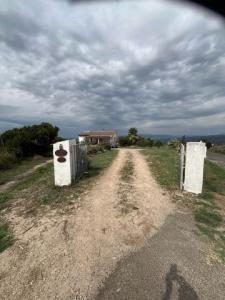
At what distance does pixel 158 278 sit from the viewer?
8.91 feet

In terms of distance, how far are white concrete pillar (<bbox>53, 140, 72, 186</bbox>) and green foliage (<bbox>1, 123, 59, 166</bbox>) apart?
799 centimetres

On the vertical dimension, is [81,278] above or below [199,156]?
below

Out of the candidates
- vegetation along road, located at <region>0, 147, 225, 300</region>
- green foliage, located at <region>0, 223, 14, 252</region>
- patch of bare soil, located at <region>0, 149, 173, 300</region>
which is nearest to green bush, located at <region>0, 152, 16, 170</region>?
vegetation along road, located at <region>0, 147, 225, 300</region>

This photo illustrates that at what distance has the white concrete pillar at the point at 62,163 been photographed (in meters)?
7.26

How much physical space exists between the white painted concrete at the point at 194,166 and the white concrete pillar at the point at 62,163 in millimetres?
3871

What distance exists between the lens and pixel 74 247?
3.45 meters

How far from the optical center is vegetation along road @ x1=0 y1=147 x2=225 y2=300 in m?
2.56

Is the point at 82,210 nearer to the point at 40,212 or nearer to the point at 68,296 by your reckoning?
the point at 40,212

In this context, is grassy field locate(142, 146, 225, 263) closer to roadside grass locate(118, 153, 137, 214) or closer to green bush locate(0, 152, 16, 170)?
roadside grass locate(118, 153, 137, 214)

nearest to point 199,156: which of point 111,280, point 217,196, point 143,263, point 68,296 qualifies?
point 217,196

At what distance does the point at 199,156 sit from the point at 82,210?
12.8 feet

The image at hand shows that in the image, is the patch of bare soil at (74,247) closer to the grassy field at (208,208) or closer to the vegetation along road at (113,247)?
the vegetation along road at (113,247)

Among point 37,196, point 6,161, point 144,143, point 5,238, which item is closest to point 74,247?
point 5,238

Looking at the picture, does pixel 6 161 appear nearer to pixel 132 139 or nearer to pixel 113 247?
pixel 113 247
